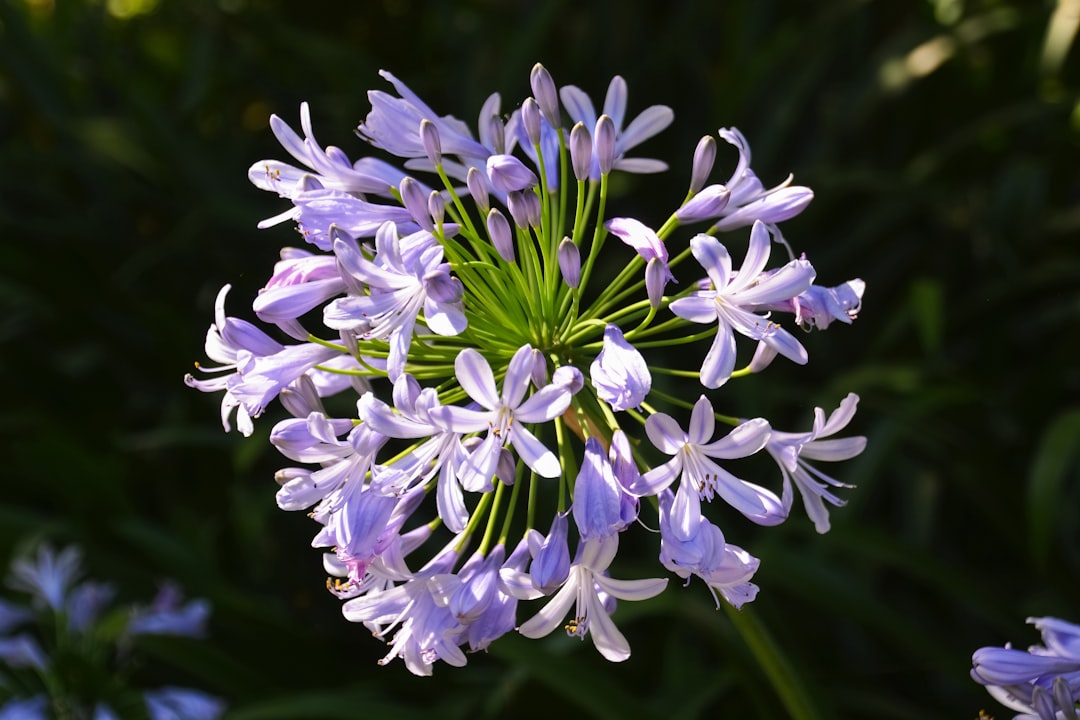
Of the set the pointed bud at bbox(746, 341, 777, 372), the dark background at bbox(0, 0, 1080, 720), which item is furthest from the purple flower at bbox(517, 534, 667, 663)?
the dark background at bbox(0, 0, 1080, 720)

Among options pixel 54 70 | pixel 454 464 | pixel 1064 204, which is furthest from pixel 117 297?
pixel 1064 204

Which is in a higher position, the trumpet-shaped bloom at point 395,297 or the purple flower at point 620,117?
the purple flower at point 620,117

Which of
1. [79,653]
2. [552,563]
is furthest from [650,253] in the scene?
[79,653]

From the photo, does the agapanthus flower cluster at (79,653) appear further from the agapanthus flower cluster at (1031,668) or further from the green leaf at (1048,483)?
the green leaf at (1048,483)

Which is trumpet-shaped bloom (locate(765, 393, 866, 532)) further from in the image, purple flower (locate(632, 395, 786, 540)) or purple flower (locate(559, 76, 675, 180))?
purple flower (locate(559, 76, 675, 180))

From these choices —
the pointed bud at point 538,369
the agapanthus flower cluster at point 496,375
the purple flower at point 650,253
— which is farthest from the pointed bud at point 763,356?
the pointed bud at point 538,369

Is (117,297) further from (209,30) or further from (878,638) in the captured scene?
(878,638)

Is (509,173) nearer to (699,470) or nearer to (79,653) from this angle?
(699,470)
